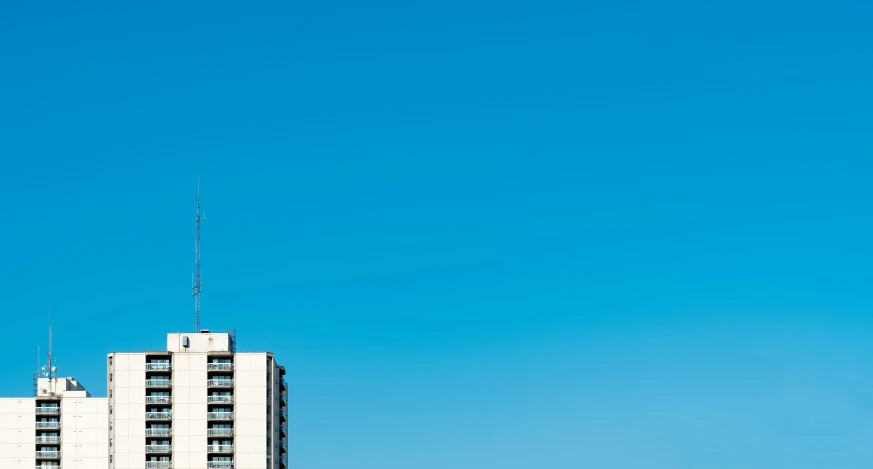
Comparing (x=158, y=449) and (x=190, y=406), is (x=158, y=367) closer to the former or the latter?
(x=190, y=406)

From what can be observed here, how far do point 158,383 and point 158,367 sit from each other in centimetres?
214

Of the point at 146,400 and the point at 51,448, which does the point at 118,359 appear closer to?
the point at 146,400

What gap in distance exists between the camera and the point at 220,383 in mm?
185875

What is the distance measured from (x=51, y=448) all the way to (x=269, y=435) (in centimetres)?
3507

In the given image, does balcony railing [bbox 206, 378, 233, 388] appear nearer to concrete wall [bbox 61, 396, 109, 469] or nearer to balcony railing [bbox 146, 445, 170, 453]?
balcony railing [bbox 146, 445, 170, 453]

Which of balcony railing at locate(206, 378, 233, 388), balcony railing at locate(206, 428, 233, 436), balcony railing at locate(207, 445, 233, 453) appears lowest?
balcony railing at locate(207, 445, 233, 453)

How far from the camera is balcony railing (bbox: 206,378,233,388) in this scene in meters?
186

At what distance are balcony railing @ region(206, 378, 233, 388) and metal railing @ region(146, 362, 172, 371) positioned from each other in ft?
18.7

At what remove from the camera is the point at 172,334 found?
618 feet

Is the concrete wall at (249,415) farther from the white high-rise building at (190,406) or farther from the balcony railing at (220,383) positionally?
the balcony railing at (220,383)

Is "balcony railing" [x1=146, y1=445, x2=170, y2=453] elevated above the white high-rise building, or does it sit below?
below

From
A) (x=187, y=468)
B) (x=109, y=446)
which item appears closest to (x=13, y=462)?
(x=109, y=446)

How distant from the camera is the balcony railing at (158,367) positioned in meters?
186

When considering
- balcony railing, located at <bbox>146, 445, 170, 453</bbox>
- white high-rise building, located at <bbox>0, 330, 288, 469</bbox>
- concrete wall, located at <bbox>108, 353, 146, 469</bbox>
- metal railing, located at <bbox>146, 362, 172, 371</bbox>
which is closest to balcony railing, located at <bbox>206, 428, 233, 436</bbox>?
white high-rise building, located at <bbox>0, 330, 288, 469</bbox>
